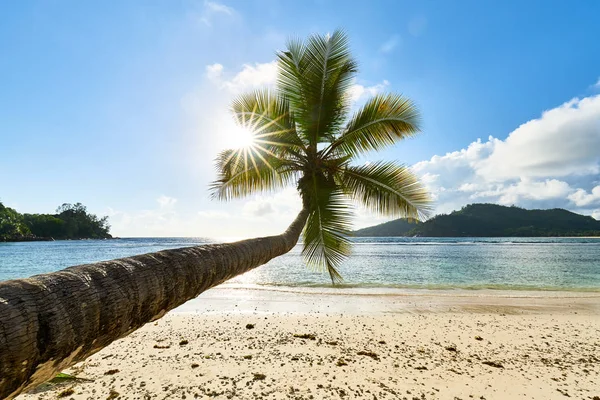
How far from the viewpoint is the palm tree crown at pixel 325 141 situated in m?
7.38

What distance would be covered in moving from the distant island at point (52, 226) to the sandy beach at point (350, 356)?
11379cm

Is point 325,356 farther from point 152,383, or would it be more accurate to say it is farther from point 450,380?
point 152,383

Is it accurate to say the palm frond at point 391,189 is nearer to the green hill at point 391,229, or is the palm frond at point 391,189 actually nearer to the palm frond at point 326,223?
the palm frond at point 326,223

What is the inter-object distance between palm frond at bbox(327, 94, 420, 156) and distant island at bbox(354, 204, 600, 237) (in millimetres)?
111456

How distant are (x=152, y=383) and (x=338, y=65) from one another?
299 inches

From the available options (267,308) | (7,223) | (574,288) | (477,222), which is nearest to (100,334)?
(267,308)

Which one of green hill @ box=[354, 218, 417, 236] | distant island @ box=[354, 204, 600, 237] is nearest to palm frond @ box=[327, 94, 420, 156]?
distant island @ box=[354, 204, 600, 237]

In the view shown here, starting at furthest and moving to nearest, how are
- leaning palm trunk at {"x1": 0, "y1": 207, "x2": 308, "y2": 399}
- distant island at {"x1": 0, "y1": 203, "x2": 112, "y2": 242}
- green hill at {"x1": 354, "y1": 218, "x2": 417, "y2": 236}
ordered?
green hill at {"x1": 354, "y1": 218, "x2": 417, "y2": 236}, distant island at {"x1": 0, "y1": 203, "x2": 112, "y2": 242}, leaning palm trunk at {"x1": 0, "y1": 207, "x2": 308, "y2": 399}

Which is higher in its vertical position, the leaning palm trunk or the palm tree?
the palm tree

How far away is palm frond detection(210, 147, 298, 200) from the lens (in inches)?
317

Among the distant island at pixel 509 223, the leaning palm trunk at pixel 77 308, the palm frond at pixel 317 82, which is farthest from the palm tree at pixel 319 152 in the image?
the distant island at pixel 509 223

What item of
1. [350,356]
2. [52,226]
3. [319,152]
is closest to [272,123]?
[319,152]

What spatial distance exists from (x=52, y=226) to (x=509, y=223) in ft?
568

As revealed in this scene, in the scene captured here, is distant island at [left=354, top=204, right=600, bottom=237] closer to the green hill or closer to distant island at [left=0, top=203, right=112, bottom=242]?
the green hill
